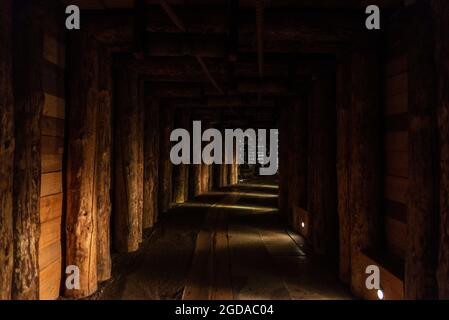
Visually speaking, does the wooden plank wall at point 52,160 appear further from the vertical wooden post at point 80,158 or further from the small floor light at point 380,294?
the small floor light at point 380,294

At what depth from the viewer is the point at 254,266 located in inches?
241

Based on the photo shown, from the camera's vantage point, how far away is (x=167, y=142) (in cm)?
1171

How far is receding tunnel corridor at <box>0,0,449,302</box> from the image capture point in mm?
3314

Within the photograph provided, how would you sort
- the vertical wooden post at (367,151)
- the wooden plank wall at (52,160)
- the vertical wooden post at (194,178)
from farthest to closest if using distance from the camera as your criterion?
the vertical wooden post at (194,178), the vertical wooden post at (367,151), the wooden plank wall at (52,160)

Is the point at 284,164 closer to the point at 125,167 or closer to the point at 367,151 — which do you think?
the point at 125,167

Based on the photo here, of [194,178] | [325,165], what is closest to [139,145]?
[325,165]

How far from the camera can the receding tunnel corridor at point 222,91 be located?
10.9 ft

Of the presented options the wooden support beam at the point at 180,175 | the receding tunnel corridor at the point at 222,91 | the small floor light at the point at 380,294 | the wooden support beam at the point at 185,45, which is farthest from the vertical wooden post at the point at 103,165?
the wooden support beam at the point at 180,175

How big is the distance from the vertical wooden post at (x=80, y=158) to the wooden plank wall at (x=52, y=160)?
0.11 metres

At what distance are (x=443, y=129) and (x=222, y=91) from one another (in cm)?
585

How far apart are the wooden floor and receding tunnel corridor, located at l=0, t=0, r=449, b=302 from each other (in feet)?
0.14
